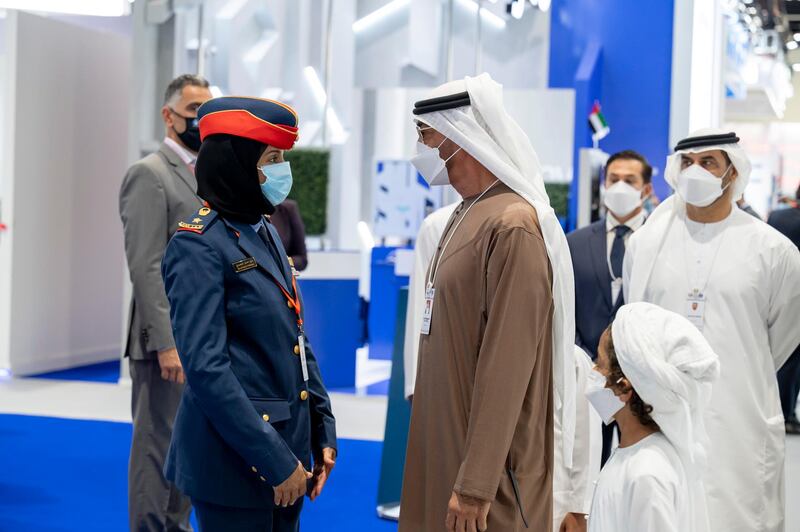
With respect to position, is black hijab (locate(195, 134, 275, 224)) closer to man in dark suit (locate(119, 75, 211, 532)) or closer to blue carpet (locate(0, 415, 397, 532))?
man in dark suit (locate(119, 75, 211, 532))

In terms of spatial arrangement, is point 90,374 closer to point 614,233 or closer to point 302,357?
point 614,233

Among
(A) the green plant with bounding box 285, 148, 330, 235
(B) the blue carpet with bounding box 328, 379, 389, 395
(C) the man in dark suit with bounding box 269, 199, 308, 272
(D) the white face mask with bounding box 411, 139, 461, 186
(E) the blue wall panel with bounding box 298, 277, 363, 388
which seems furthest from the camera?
(A) the green plant with bounding box 285, 148, 330, 235

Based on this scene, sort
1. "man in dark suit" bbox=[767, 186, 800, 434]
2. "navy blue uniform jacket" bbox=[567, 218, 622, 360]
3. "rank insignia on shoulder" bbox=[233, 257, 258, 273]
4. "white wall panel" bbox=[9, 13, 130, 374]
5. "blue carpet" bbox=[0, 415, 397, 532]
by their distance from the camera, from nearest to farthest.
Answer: "rank insignia on shoulder" bbox=[233, 257, 258, 273]
"navy blue uniform jacket" bbox=[567, 218, 622, 360]
"blue carpet" bbox=[0, 415, 397, 532]
"man in dark suit" bbox=[767, 186, 800, 434]
"white wall panel" bbox=[9, 13, 130, 374]

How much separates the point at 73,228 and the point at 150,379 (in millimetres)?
6056

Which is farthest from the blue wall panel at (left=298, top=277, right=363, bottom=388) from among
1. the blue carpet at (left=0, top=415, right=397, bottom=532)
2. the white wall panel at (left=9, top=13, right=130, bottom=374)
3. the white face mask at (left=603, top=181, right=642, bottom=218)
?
the white face mask at (left=603, top=181, right=642, bottom=218)

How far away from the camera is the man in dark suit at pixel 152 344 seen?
354cm

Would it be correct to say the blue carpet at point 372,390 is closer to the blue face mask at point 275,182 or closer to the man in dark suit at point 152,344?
the man in dark suit at point 152,344

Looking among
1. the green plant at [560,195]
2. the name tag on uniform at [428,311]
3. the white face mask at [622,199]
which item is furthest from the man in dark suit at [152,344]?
the green plant at [560,195]

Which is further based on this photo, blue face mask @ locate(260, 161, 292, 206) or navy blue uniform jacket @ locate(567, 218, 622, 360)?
navy blue uniform jacket @ locate(567, 218, 622, 360)

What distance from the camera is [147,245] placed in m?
3.56

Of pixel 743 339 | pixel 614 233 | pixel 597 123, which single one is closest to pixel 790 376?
pixel 614 233

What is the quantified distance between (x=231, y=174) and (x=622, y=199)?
2.83 m

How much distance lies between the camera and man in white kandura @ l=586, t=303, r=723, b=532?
7.23ft

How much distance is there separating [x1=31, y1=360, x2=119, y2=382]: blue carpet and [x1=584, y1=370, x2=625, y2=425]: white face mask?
22.6 feet
